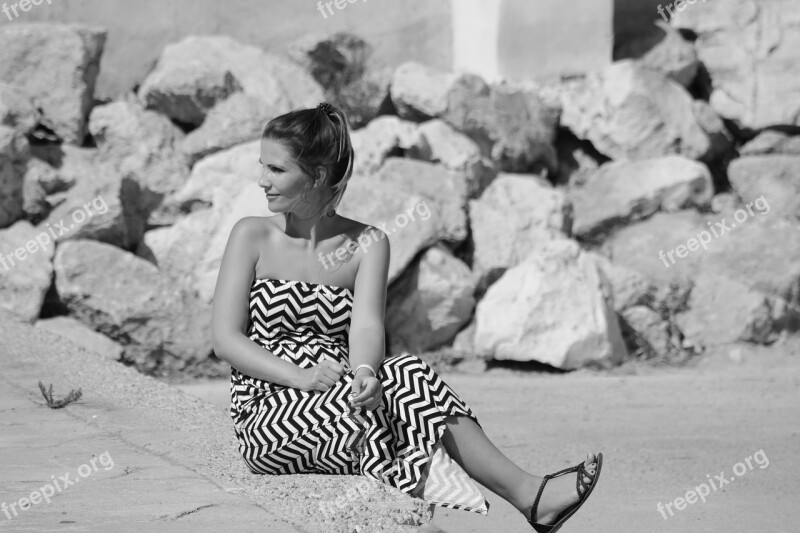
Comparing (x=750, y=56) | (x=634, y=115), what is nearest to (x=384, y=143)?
(x=634, y=115)

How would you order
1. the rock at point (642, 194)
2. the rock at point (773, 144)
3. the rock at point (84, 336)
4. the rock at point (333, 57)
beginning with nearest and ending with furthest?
the rock at point (84, 336)
the rock at point (642, 194)
the rock at point (333, 57)
the rock at point (773, 144)

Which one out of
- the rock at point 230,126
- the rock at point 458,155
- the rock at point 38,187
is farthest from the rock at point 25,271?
the rock at point 458,155

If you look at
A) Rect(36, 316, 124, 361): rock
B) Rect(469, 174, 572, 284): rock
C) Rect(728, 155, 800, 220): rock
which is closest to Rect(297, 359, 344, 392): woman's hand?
Rect(36, 316, 124, 361): rock

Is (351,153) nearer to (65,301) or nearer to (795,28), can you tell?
(65,301)

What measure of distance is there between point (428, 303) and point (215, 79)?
2327 mm

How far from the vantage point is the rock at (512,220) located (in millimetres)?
7504

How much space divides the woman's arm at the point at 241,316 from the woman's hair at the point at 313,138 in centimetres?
22

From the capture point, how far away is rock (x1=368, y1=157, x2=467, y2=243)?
7476mm

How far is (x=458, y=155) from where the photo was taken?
8.02m

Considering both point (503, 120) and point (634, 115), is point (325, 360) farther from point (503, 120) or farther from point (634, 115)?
point (634, 115)

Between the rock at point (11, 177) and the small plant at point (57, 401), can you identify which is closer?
the small plant at point (57, 401)

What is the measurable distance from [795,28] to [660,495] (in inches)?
227

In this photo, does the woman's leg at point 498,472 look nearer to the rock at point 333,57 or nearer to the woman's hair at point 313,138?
the woman's hair at point 313,138

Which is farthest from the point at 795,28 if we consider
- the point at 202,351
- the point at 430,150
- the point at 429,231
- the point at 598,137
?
the point at 202,351
